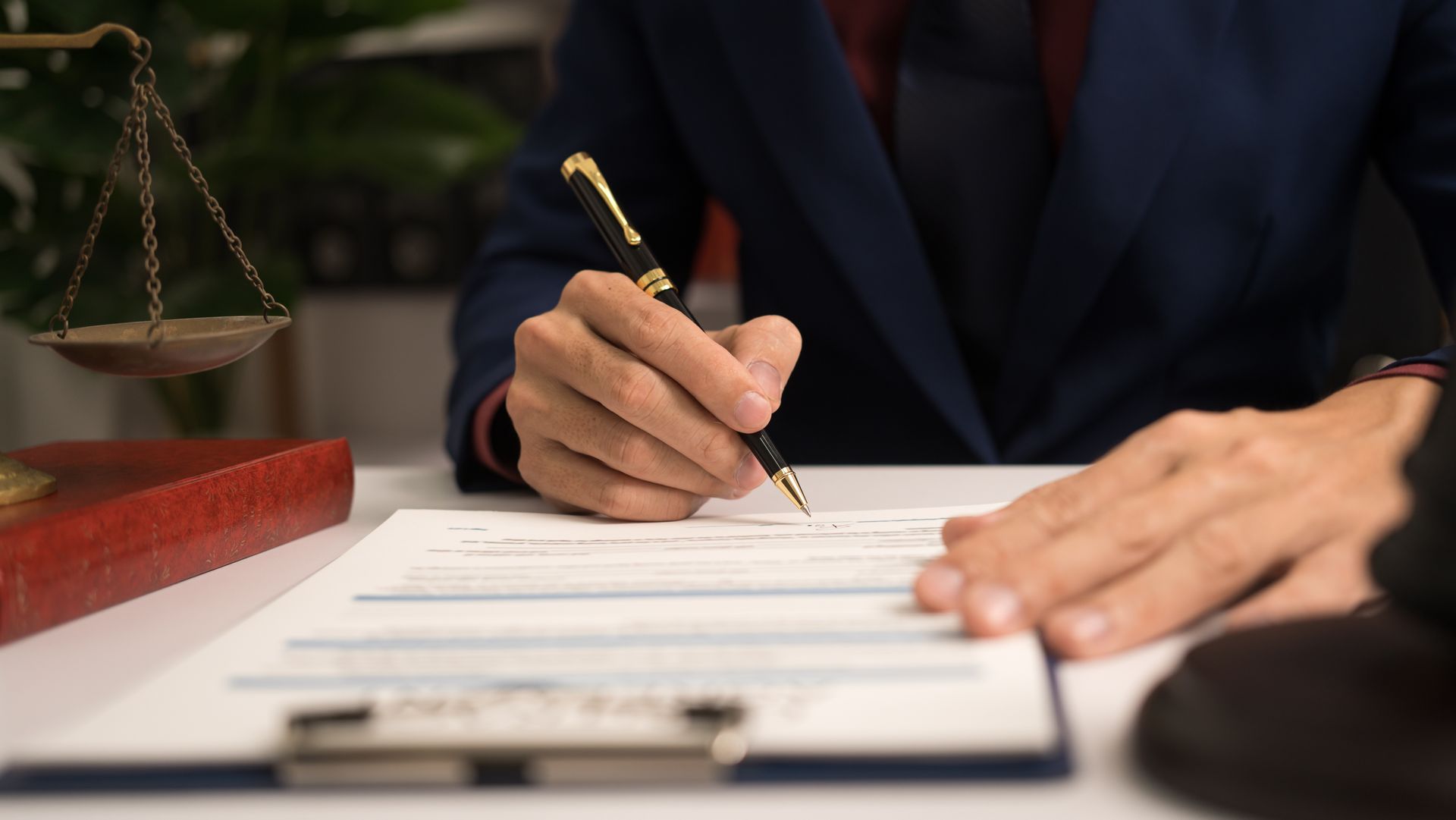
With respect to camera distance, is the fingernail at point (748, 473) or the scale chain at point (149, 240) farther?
the fingernail at point (748, 473)

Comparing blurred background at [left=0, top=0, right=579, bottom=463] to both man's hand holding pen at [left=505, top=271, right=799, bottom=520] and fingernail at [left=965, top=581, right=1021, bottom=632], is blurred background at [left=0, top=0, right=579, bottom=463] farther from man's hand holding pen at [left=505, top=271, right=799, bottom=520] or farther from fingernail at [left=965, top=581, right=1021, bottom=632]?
fingernail at [left=965, top=581, right=1021, bottom=632]

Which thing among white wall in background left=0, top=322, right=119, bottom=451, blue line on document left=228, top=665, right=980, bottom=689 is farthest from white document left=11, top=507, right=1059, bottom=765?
white wall in background left=0, top=322, right=119, bottom=451

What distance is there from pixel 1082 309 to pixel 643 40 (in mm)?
556

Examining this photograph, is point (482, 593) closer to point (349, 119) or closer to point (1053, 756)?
point (1053, 756)

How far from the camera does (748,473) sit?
2.34 ft

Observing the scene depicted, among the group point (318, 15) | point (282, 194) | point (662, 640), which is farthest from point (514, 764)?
point (282, 194)

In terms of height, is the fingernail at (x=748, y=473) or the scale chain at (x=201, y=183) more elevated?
the scale chain at (x=201, y=183)

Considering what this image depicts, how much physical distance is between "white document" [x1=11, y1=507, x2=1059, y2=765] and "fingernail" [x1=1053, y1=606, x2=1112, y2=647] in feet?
0.08

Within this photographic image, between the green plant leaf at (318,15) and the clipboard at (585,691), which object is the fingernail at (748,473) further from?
the green plant leaf at (318,15)

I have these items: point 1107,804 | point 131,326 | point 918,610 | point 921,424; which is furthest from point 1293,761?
point 921,424

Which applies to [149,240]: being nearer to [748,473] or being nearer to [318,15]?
[748,473]

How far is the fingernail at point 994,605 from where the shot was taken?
1.43ft

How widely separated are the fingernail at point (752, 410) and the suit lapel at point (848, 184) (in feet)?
1.27

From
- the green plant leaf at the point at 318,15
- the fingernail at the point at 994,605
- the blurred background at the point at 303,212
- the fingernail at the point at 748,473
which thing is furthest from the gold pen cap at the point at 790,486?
the green plant leaf at the point at 318,15
